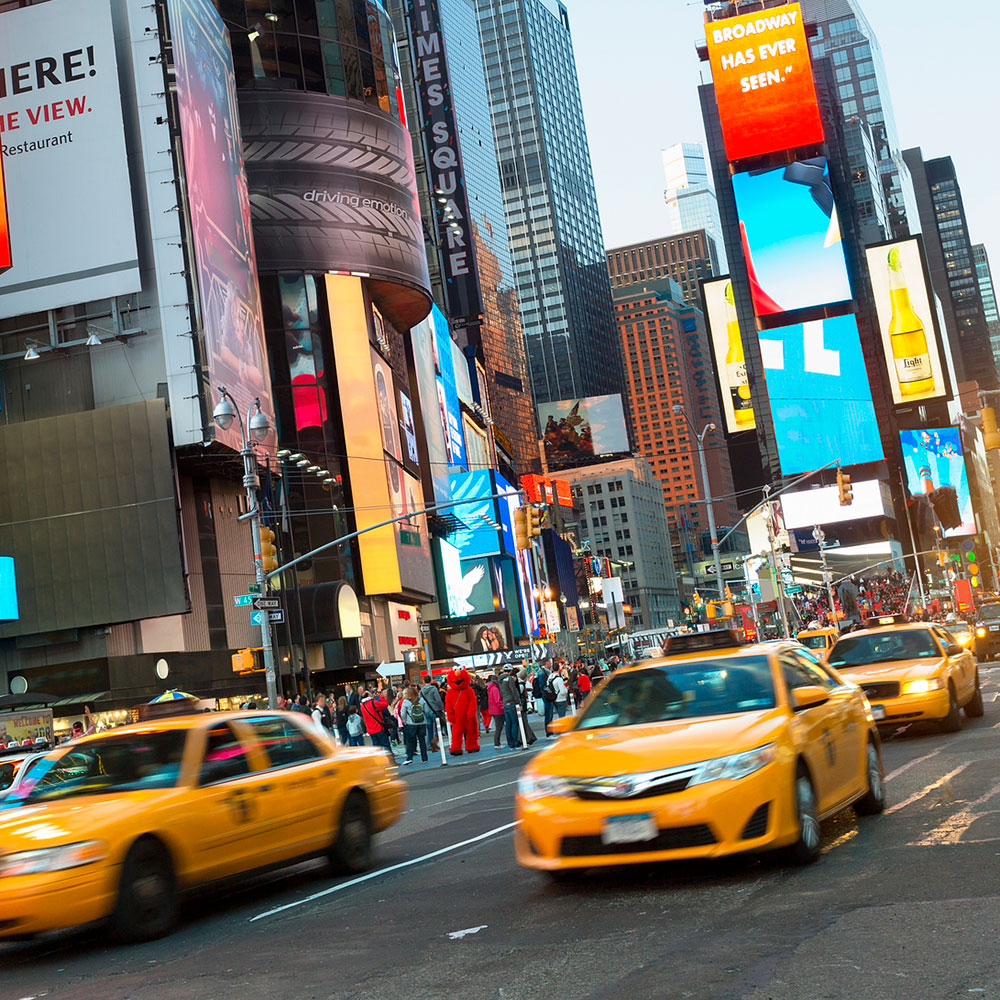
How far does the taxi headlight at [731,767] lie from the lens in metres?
7.85

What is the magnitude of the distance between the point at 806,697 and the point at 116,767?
4.96 meters

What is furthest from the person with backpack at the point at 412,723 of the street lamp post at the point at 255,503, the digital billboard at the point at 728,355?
the digital billboard at the point at 728,355

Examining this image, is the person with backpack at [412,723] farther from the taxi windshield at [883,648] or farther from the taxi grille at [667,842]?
the taxi grille at [667,842]

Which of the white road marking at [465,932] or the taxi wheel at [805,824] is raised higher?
the taxi wheel at [805,824]

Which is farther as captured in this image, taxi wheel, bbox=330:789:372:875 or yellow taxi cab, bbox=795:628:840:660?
yellow taxi cab, bbox=795:628:840:660

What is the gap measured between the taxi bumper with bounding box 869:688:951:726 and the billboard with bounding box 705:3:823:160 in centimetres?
10504

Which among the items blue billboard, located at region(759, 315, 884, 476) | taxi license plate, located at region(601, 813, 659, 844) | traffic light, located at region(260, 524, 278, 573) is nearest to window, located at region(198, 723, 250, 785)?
taxi license plate, located at region(601, 813, 659, 844)

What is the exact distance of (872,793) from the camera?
10281 millimetres

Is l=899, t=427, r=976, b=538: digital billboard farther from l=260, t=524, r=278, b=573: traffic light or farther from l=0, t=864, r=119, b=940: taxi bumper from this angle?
l=0, t=864, r=119, b=940: taxi bumper

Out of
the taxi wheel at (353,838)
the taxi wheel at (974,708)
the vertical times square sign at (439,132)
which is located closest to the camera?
the taxi wheel at (353,838)

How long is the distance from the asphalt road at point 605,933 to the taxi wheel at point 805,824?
132mm

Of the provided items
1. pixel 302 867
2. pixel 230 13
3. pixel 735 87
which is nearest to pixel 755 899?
pixel 302 867

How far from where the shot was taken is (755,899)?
7438 millimetres

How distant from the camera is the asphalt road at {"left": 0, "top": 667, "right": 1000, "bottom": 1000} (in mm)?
5836
